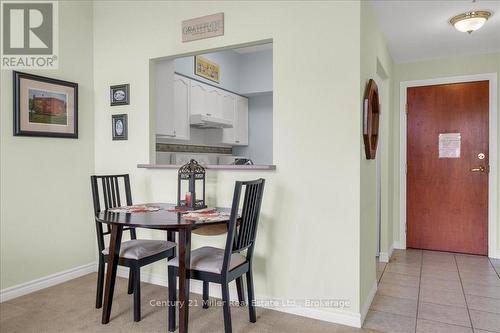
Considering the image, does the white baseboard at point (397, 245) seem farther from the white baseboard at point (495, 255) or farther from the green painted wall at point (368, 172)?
the green painted wall at point (368, 172)

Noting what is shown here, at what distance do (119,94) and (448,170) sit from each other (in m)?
3.85

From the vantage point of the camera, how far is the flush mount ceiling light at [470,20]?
295cm

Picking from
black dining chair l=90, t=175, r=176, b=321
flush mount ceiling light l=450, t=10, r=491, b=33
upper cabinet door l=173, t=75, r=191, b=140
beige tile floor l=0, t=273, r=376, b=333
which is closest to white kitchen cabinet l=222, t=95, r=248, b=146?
upper cabinet door l=173, t=75, r=191, b=140

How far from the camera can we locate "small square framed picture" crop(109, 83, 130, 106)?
313 cm

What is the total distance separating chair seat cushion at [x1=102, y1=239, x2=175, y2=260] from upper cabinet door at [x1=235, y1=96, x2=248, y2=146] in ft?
9.25

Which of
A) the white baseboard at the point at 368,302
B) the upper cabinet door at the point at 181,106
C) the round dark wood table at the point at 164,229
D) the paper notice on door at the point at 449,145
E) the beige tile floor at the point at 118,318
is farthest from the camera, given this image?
the paper notice on door at the point at 449,145

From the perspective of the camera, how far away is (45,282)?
291cm

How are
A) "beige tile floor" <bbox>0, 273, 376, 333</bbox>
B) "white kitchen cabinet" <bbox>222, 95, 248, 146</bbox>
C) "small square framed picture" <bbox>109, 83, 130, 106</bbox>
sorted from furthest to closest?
"white kitchen cabinet" <bbox>222, 95, 248, 146</bbox>
"small square framed picture" <bbox>109, 83, 130, 106</bbox>
"beige tile floor" <bbox>0, 273, 376, 333</bbox>

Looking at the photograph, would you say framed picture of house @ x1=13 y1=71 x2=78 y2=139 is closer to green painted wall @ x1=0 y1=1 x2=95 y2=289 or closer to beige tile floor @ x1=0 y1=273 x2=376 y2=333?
green painted wall @ x1=0 y1=1 x2=95 y2=289

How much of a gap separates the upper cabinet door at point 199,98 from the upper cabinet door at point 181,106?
0.10 metres

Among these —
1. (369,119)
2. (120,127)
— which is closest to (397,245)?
(369,119)

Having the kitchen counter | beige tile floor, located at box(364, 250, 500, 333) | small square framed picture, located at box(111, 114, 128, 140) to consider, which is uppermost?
small square framed picture, located at box(111, 114, 128, 140)

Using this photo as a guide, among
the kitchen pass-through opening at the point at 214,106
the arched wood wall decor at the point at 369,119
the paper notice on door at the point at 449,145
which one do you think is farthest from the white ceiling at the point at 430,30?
the kitchen pass-through opening at the point at 214,106

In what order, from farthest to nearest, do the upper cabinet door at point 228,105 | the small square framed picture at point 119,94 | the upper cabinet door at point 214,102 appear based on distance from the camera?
the upper cabinet door at point 228,105 < the upper cabinet door at point 214,102 < the small square framed picture at point 119,94
